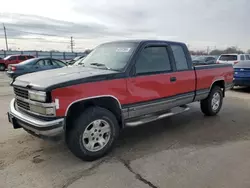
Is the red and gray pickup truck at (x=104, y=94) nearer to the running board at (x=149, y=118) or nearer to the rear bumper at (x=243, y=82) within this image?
the running board at (x=149, y=118)

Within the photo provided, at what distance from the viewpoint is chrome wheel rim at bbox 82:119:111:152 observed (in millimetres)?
3646

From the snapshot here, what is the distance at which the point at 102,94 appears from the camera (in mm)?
3658

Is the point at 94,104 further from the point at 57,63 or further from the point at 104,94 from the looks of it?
the point at 57,63

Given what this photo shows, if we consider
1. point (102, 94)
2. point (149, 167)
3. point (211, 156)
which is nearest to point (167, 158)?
point (149, 167)

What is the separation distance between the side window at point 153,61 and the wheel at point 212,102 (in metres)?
2.04

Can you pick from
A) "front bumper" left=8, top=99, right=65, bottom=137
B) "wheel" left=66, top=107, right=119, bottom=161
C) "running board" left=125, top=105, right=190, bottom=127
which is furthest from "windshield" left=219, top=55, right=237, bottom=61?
"front bumper" left=8, top=99, right=65, bottom=137

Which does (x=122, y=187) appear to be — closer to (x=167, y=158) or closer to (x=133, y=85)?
(x=167, y=158)

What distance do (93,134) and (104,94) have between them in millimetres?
663

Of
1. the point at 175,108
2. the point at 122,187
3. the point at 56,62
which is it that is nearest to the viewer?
the point at 122,187

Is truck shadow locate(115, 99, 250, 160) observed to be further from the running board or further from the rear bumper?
the rear bumper

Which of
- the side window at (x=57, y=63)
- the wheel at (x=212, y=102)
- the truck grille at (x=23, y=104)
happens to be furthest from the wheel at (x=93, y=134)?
the side window at (x=57, y=63)

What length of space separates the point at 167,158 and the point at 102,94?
4.88 ft

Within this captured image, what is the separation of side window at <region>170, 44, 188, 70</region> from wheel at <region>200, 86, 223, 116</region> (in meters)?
1.48

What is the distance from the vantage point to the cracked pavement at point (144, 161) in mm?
3131
